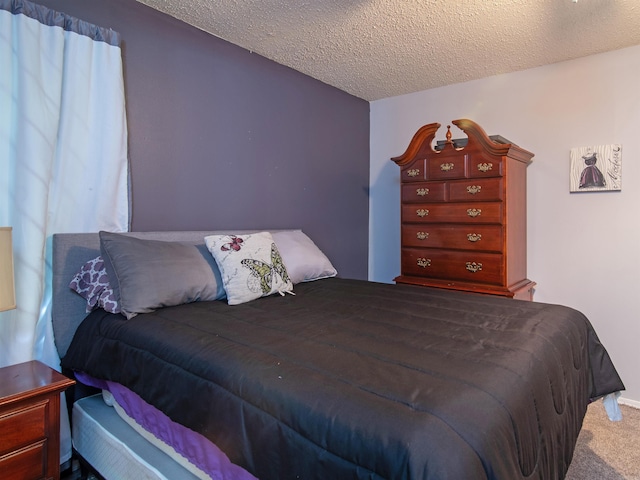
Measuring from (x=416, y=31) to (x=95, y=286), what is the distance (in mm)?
2220

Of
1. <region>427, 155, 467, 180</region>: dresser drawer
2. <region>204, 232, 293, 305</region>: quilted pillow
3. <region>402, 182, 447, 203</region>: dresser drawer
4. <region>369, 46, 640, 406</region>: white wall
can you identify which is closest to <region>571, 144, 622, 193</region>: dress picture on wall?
<region>369, 46, 640, 406</region>: white wall

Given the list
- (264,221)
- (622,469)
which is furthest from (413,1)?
(622,469)

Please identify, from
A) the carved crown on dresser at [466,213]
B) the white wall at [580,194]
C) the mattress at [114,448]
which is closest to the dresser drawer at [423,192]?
the carved crown on dresser at [466,213]

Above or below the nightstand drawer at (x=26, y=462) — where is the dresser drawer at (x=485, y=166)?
above

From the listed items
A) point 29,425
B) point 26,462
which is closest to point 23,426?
point 29,425

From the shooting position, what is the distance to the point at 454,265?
2641mm

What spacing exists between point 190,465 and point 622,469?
1909 millimetres

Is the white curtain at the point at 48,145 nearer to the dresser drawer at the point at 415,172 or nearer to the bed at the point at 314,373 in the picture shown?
the bed at the point at 314,373

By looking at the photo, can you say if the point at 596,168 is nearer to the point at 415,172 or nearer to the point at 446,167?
the point at 446,167

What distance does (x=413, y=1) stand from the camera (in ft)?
6.31

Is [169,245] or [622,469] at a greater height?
[169,245]

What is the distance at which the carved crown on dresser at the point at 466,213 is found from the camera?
2.45 metres

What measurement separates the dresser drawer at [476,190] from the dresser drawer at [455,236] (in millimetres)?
191

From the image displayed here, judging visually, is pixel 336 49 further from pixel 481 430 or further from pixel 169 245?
pixel 481 430
